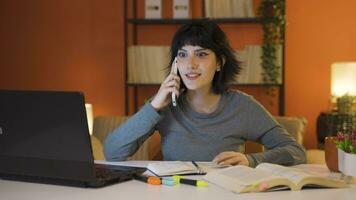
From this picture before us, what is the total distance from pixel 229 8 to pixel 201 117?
168 centimetres

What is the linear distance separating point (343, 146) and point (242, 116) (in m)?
0.64

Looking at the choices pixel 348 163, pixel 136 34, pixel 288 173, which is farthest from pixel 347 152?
pixel 136 34

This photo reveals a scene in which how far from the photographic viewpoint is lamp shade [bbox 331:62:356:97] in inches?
121

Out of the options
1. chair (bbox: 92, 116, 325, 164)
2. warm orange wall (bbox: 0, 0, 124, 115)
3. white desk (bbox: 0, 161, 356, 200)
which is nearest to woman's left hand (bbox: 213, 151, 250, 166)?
white desk (bbox: 0, 161, 356, 200)

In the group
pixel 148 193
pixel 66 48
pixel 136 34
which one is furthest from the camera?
pixel 66 48

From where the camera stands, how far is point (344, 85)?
312 centimetres

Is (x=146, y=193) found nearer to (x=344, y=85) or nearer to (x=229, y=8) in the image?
(x=344, y=85)

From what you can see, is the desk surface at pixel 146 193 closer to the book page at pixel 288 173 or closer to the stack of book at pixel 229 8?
the book page at pixel 288 173

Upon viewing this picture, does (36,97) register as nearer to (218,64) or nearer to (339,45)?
(218,64)

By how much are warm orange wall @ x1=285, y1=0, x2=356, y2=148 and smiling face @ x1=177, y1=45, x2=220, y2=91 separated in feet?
5.62

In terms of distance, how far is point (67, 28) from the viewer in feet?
12.4

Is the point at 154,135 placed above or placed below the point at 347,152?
below

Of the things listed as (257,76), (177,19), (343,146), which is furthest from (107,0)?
(343,146)

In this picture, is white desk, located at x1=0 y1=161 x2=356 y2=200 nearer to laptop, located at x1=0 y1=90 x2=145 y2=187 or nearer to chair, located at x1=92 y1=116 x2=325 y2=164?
laptop, located at x1=0 y1=90 x2=145 y2=187
